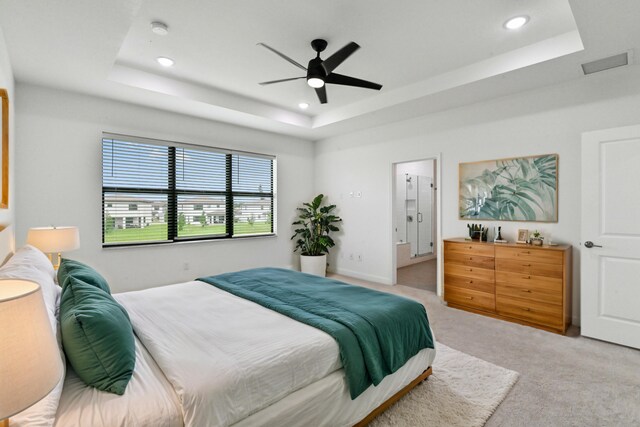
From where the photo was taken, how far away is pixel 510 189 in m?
3.88

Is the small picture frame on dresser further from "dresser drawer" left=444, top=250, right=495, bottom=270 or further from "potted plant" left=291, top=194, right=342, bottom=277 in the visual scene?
"potted plant" left=291, top=194, right=342, bottom=277

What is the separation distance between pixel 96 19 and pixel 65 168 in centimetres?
211

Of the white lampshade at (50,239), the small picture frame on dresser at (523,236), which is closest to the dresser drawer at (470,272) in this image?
the small picture frame on dresser at (523,236)

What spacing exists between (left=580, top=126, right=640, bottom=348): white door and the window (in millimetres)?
4341

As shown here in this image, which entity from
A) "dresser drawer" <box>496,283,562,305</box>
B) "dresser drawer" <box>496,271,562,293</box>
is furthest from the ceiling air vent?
"dresser drawer" <box>496,283,562,305</box>

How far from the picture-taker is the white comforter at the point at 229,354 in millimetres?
1326

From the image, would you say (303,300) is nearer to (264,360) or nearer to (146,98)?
(264,360)

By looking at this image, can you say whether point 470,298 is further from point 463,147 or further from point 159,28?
point 159,28

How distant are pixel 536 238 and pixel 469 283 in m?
0.89

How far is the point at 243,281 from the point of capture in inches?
114

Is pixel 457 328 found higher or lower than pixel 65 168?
lower

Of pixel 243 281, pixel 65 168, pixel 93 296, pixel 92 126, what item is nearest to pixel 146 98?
pixel 92 126

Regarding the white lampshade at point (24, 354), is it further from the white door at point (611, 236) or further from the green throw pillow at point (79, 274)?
the white door at point (611, 236)

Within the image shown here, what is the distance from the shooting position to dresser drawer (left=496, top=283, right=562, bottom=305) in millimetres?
3236
